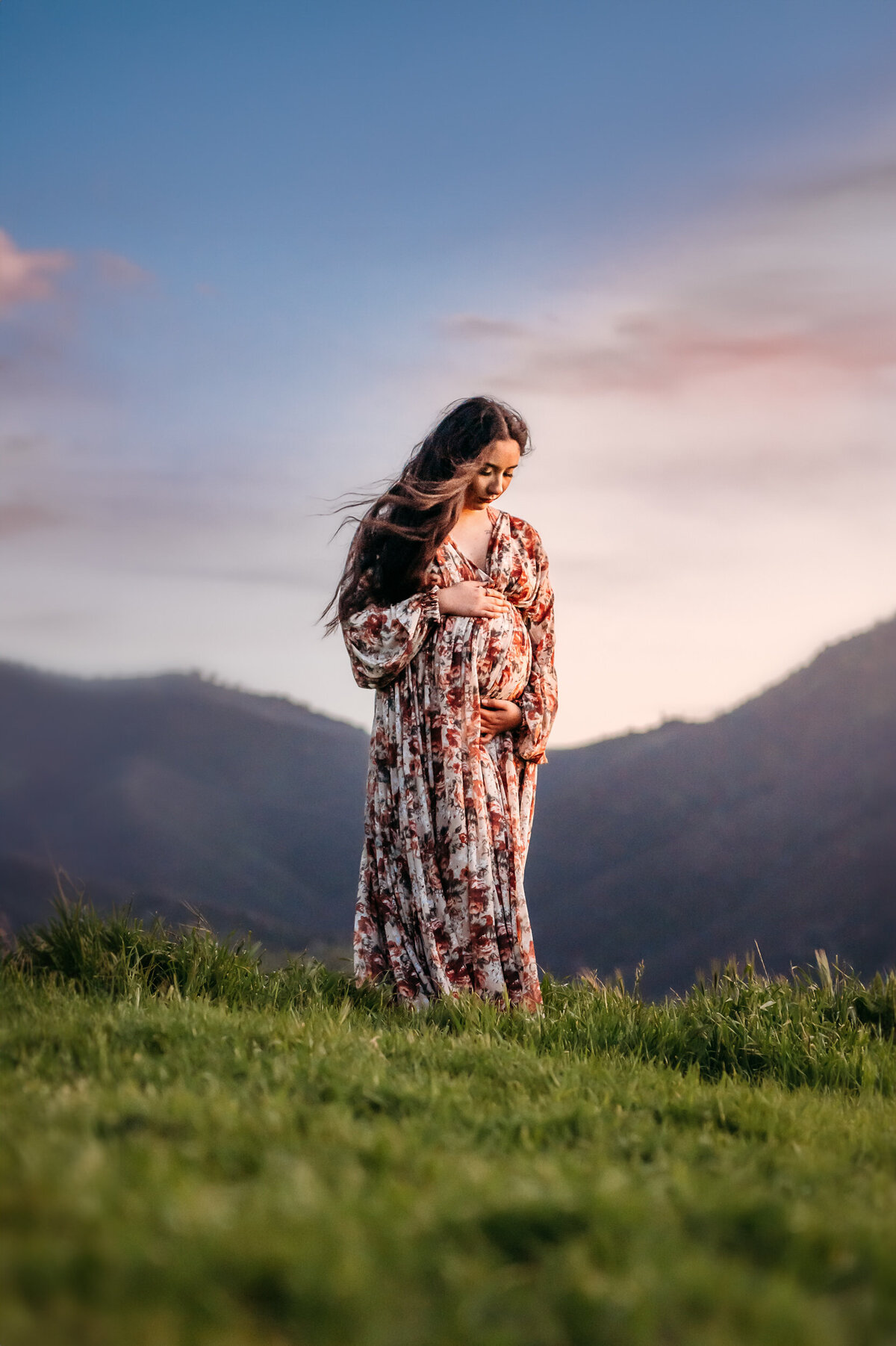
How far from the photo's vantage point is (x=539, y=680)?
538 centimetres

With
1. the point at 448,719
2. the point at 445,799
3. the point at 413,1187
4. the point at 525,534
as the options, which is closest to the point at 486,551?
the point at 525,534

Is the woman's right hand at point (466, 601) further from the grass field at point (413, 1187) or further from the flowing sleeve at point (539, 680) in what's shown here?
the grass field at point (413, 1187)

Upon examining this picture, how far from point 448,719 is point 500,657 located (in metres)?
0.42

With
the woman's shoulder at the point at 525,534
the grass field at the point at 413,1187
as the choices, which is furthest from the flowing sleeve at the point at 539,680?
the grass field at the point at 413,1187

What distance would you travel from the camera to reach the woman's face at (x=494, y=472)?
17.2ft

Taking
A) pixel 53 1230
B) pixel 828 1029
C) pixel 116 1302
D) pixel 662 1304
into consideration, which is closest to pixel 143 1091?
pixel 53 1230

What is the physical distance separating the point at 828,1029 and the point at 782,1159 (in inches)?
89.2

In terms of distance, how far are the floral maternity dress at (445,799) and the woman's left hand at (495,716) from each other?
0.17 ft

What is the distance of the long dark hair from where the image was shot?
16.8 feet

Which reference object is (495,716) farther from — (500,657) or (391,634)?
(391,634)

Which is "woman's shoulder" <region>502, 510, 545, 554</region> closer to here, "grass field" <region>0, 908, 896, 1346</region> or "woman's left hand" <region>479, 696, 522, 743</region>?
"woman's left hand" <region>479, 696, 522, 743</region>

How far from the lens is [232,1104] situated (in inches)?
93.5

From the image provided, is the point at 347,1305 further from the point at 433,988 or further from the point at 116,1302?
the point at 433,988

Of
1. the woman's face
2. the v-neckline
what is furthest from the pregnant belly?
the woman's face
